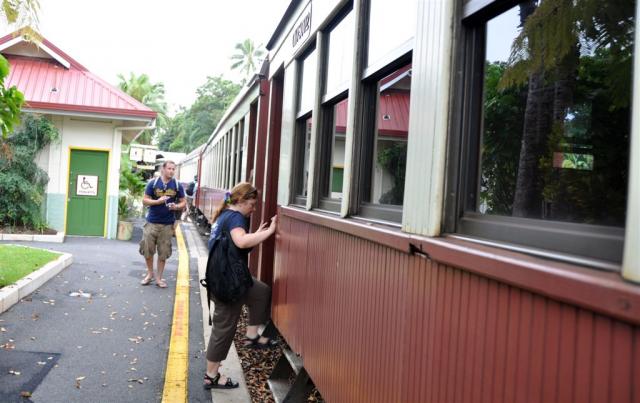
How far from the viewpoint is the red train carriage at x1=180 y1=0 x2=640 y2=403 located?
1.25 m

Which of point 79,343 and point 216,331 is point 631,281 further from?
point 79,343

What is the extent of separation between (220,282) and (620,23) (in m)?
3.28

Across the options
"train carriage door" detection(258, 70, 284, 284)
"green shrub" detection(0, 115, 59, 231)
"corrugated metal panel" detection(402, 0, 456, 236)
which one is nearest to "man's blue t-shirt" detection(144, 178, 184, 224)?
"train carriage door" detection(258, 70, 284, 284)

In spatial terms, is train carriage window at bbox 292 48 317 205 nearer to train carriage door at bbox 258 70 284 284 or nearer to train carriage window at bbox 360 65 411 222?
train carriage door at bbox 258 70 284 284

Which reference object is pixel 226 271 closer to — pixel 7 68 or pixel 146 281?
pixel 7 68

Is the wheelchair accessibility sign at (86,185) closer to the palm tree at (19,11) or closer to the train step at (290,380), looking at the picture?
the palm tree at (19,11)

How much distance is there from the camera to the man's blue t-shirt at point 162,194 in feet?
24.9

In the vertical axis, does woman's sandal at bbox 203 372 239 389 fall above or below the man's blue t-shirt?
below

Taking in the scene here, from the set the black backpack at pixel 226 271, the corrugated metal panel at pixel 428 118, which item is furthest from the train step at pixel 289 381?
the corrugated metal panel at pixel 428 118

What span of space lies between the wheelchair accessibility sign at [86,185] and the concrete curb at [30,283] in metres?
4.44

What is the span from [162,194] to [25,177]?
239 inches

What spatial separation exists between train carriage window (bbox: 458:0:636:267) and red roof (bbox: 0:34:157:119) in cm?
1184

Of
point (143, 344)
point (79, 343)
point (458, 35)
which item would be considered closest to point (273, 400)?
point (143, 344)

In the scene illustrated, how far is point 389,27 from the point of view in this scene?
2.66 meters
